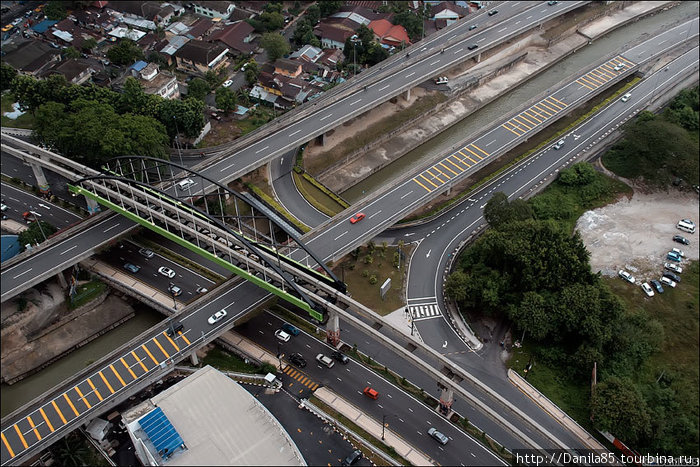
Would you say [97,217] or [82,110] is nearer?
[97,217]

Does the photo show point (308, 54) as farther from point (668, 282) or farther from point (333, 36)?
point (668, 282)

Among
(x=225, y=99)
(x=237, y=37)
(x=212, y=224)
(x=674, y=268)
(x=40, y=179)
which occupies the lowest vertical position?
(x=674, y=268)

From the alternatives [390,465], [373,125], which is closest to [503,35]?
[373,125]

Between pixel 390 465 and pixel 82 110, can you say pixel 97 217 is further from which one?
pixel 390 465

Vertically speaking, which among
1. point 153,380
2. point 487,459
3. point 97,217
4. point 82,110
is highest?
point 82,110

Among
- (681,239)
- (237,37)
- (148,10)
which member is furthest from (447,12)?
(681,239)

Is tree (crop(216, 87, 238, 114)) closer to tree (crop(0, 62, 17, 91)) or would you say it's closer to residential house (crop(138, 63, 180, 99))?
residential house (crop(138, 63, 180, 99))
